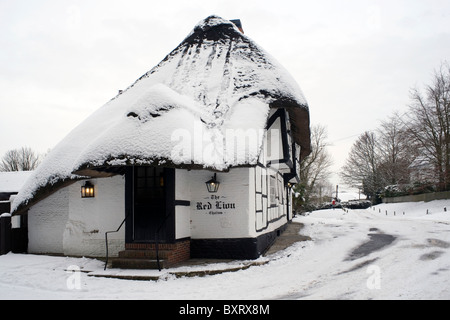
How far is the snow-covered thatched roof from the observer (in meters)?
9.58

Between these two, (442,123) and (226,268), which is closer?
(226,268)

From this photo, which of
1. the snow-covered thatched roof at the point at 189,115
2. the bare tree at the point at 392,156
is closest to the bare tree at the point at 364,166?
the bare tree at the point at 392,156

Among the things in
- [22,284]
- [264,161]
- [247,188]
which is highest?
[264,161]

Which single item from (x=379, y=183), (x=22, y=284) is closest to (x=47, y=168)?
(x=22, y=284)

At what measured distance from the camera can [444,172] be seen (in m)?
30.2

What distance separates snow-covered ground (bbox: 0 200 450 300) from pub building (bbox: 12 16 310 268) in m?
1.11

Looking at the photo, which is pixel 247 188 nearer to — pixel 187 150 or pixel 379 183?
pixel 187 150

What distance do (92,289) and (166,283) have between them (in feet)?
5.22

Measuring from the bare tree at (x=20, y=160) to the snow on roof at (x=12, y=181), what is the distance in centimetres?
3152

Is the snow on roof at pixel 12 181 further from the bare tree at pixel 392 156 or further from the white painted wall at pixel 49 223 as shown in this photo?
the bare tree at pixel 392 156

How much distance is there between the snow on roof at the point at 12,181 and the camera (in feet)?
86.2

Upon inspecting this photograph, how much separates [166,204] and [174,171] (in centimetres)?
95

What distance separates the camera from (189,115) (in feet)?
35.6
